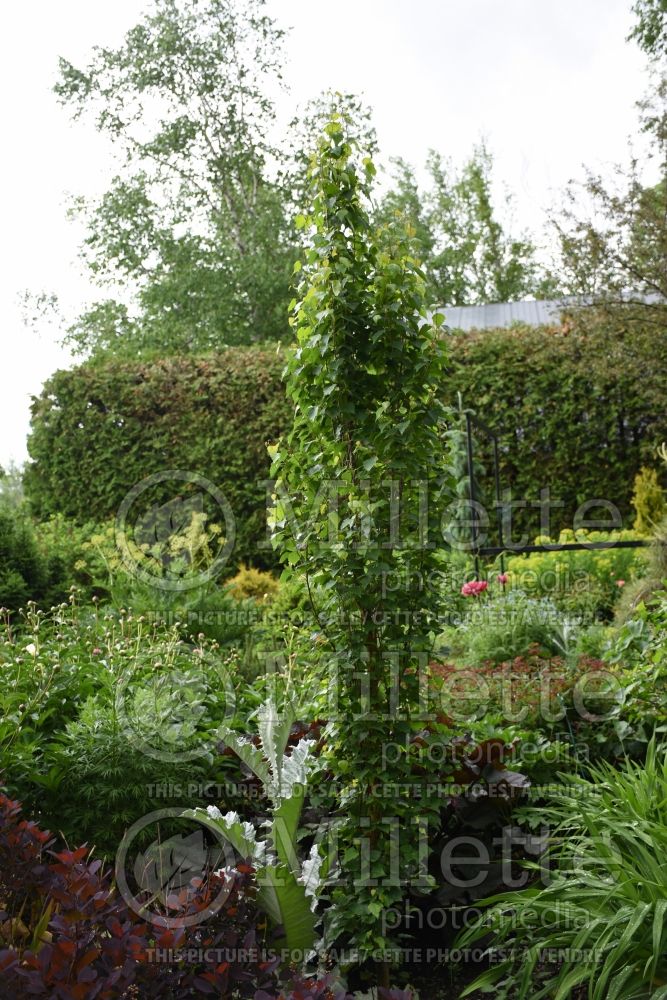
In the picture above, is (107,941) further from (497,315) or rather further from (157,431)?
(497,315)

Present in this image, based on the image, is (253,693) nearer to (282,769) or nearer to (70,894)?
(282,769)

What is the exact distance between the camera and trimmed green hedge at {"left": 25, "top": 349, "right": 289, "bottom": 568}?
911 cm

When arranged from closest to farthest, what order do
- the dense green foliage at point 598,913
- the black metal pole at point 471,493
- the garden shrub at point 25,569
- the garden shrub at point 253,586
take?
1. the dense green foliage at point 598,913
2. the garden shrub at point 25,569
3. the black metal pole at point 471,493
4. the garden shrub at point 253,586

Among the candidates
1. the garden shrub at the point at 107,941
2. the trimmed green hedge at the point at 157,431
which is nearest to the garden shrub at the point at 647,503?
the trimmed green hedge at the point at 157,431

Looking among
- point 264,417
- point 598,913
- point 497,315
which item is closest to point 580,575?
point 264,417

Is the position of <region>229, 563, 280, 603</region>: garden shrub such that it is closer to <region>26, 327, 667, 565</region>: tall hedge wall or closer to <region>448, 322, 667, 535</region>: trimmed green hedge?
<region>26, 327, 667, 565</region>: tall hedge wall

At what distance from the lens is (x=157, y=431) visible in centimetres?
947

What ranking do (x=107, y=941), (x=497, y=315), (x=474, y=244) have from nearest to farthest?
(x=107, y=941) → (x=497, y=315) → (x=474, y=244)

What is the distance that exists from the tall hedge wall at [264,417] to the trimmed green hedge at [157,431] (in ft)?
0.04

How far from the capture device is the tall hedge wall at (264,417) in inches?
326

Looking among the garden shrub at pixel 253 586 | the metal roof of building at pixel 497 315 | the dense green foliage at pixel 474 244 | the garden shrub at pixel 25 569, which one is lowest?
the garden shrub at pixel 253 586

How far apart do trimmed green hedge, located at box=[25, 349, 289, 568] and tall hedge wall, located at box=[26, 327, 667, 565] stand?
1 cm

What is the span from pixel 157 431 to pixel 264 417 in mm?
1232

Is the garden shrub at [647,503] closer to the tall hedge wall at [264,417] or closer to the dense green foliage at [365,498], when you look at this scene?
the tall hedge wall at [264,417]
